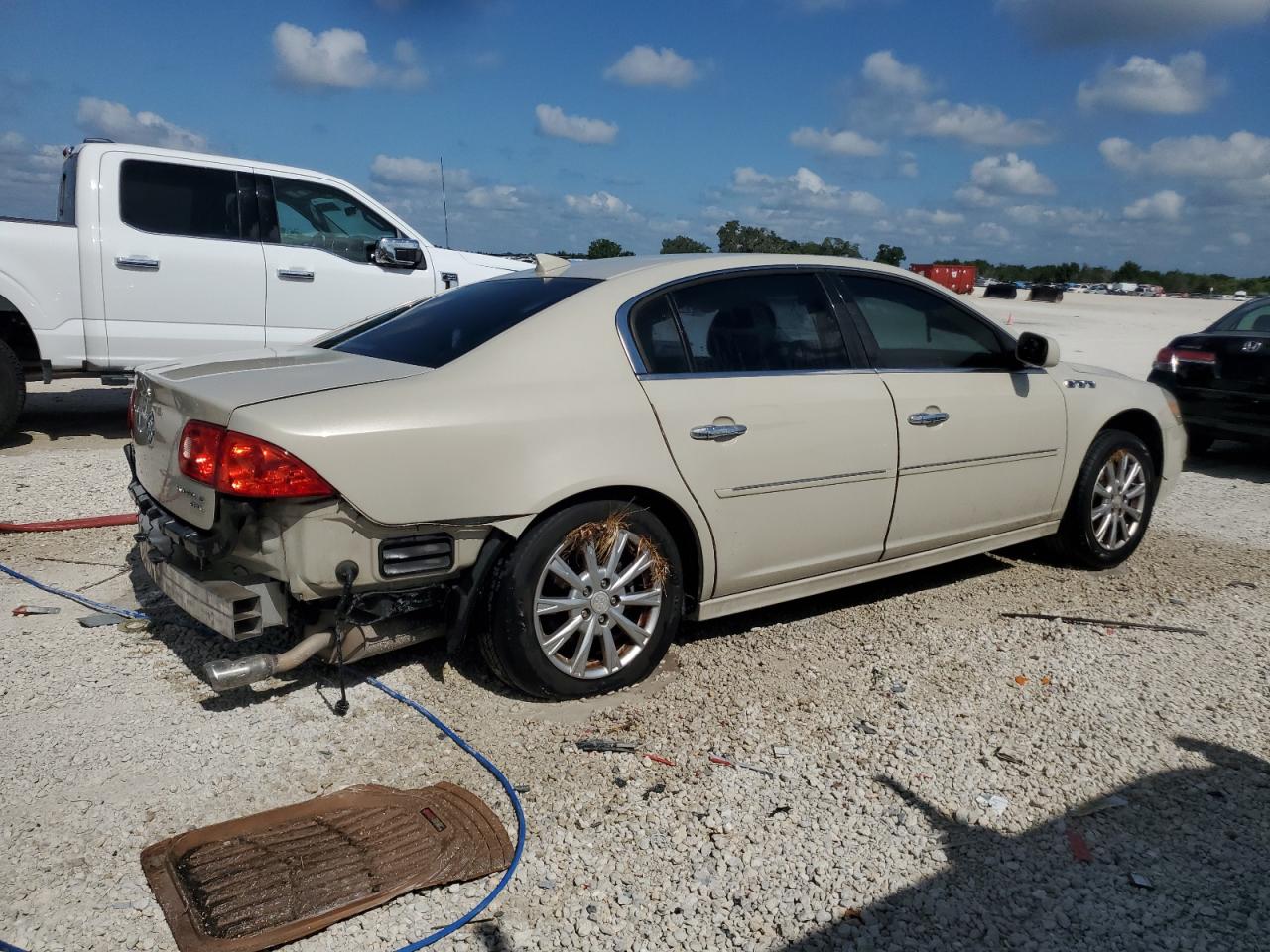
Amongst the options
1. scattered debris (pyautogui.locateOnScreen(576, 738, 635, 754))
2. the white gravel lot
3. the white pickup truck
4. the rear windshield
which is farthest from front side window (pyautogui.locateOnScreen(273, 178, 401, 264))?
scattered debris (pyautogui.locateOnScreen(576, 738, 635, 754))

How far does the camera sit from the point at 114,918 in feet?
8.13

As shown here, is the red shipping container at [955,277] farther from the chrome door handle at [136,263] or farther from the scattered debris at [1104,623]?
the scattered debris at [1104,623]

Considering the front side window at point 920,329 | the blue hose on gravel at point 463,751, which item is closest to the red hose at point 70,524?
the blue hose on gravel at point 463,751

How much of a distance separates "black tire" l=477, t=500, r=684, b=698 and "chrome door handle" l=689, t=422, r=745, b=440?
0.36 metres

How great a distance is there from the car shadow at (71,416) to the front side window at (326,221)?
2.34m

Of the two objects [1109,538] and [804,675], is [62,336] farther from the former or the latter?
[1109,538]

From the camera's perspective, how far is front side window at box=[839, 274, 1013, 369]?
4559 mm

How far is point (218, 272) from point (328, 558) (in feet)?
Result: 18.7

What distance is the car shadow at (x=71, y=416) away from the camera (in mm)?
8617

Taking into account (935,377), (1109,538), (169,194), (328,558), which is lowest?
(1109,538)

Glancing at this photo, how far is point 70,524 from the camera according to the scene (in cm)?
565

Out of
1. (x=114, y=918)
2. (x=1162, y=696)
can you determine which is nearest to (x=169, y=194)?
(x=114, y=918)

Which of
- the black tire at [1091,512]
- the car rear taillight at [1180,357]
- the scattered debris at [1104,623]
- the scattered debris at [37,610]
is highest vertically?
the car rear taillight at [1180,357]

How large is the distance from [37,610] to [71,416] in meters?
6.13
